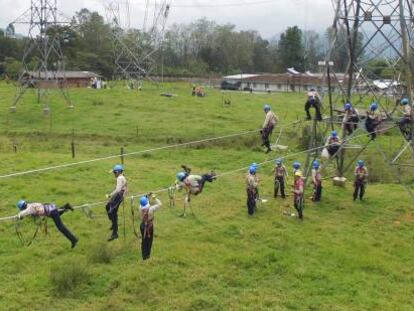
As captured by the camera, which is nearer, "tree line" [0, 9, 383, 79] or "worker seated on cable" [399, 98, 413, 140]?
"worker seated on cable" [399, 98, 413, 140]

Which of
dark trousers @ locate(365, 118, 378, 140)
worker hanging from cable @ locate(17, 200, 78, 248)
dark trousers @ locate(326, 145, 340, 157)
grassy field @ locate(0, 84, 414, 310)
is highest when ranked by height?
dark trousers @ locate(365, 118, 378, 140)

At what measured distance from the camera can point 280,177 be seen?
72.7 feet

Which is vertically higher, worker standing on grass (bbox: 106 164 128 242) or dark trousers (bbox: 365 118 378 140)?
dark trousers (bbox: 365 118 378 140)

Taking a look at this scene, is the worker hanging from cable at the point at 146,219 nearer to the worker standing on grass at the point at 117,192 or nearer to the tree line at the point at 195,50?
the worker standing on grass at the point at 117,192

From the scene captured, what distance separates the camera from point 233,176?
87.7ft

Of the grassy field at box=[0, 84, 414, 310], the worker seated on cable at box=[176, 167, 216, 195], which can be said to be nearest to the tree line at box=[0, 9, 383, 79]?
the grassy field at box=[0, 84, 414, 310]

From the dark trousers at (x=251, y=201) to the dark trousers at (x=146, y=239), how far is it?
527cm

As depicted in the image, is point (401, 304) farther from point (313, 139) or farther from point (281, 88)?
point (281, 88)

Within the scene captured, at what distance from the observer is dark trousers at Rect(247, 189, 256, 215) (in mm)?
20328

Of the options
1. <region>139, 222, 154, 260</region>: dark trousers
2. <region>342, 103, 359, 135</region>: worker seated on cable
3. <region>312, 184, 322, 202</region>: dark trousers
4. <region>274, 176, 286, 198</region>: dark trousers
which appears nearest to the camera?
<region>139, 222, 154, 260</region>: dark trousers

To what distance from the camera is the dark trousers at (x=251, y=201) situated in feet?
66.7

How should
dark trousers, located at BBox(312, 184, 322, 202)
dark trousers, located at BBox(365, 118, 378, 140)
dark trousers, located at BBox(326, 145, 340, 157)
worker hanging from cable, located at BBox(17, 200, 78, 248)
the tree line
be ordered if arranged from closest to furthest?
worker hanging from cable, located at BBox(17, 200, 78, 248) → dark trousers, located at BBox(365, 118, 378, 140) → dark trousers, located at BBox(312, 184, 322, 202) → dark trousers, located at BBox(326, 145, 340, 157) → the tree line

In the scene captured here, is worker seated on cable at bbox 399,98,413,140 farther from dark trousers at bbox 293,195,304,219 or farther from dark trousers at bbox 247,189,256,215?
A: dark trousers at bbox 247,189,256,215

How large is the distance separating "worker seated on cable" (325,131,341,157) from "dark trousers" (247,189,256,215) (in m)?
3.92
